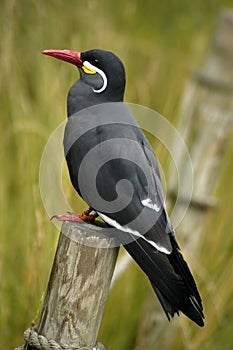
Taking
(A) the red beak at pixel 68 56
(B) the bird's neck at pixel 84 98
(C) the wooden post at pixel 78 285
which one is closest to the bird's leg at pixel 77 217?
(C) the wooden post at pixel 78 285

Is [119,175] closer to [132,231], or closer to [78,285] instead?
[132,231]

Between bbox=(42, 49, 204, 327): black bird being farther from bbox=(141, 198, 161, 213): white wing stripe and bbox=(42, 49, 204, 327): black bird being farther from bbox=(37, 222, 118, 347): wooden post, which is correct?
bbox=(37, 222, 118, 347): wooden post

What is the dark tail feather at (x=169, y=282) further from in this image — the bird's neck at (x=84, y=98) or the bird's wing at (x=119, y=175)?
the bird's neck at (x=84, y=98)

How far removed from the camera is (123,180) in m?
2.38

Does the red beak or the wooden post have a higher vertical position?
the red beak

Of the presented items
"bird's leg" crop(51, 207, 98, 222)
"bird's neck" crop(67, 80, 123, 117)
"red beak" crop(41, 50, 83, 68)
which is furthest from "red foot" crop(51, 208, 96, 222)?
"red beak" crop(41, 50, 83, 68)

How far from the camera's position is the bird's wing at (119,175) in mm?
2340

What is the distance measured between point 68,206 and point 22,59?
1.94m

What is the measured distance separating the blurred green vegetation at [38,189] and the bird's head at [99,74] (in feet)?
1.59

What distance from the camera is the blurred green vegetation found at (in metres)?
3.12

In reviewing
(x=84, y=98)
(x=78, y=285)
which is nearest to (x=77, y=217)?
(x=78, y=285)

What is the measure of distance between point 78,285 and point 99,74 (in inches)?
32.7

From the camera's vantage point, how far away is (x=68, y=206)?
123 inches

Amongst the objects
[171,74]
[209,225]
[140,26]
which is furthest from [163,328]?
[140,26]
